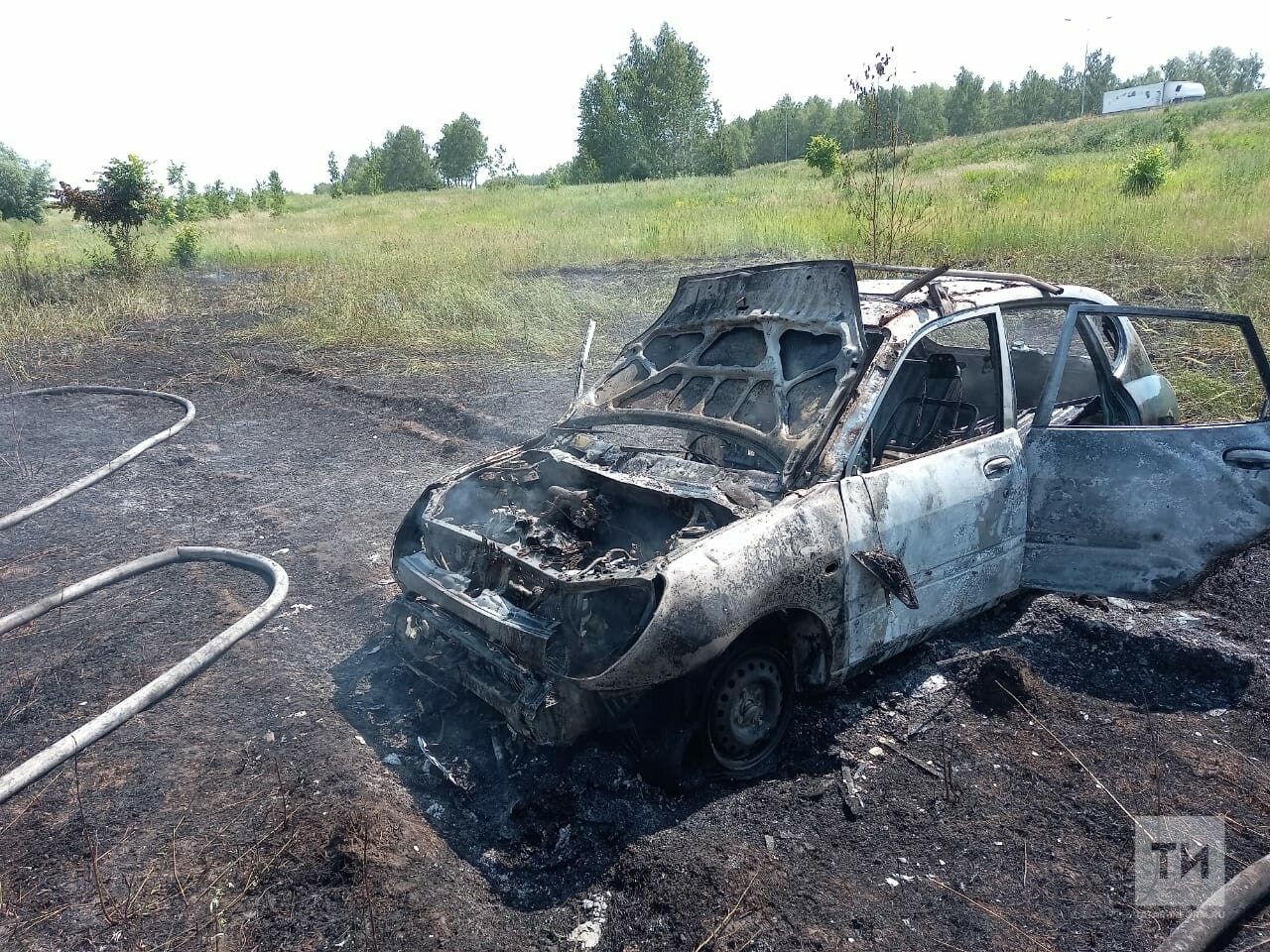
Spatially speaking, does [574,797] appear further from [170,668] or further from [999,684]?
[170,668]

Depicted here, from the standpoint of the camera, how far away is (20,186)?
1291 inches

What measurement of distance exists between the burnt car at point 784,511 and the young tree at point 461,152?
60.1 m

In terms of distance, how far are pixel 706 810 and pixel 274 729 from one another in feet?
6.21

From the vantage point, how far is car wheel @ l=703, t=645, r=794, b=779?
10.2ft

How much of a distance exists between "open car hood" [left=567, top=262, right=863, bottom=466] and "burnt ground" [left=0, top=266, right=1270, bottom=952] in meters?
1.32

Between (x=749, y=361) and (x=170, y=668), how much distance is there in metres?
3.21

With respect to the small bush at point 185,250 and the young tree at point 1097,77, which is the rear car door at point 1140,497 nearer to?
the small bush at point 185,250

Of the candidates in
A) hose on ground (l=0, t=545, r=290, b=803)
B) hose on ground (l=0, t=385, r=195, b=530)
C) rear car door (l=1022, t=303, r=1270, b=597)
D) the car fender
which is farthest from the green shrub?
the car fender

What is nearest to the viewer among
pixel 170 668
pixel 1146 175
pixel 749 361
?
pixel 170 668

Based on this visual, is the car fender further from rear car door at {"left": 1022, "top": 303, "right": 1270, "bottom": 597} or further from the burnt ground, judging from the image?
rear car door at {"left": 1022, "top": 303, "right": 1270, "bottom": 597}

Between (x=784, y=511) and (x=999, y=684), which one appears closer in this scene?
(x=784, y=511)

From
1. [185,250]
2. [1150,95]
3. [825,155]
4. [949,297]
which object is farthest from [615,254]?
[1150,95]

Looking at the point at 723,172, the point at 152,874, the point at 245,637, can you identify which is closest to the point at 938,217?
the point at 245,637

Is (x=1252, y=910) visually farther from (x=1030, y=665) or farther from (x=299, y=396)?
(x=299, y=396)
